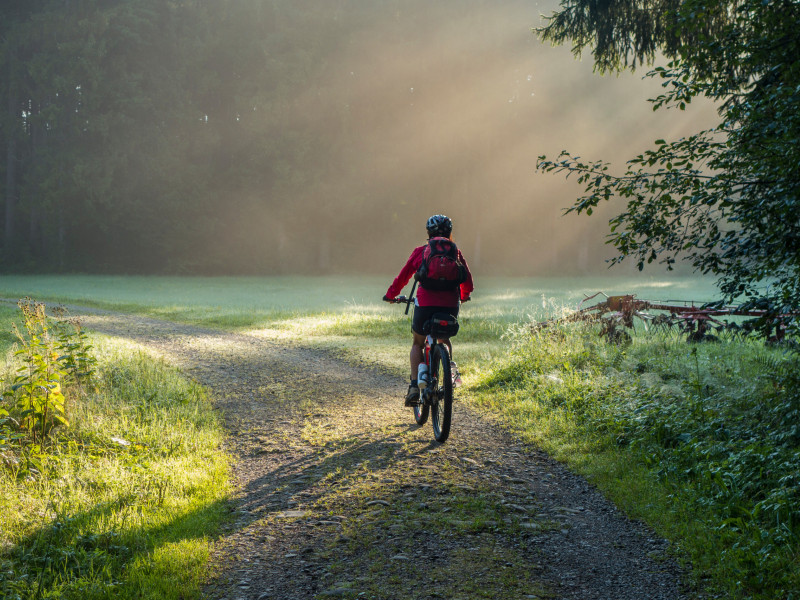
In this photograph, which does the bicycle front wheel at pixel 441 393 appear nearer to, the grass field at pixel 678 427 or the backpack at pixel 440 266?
the backpack at pixel 440 266

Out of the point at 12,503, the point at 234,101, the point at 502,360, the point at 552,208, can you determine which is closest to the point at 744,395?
the point at 502,360

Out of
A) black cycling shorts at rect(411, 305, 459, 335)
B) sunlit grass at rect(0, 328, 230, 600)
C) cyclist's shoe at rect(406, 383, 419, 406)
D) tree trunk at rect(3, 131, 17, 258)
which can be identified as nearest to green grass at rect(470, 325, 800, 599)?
cyclist's shoe at rect(406, 383, 419, 406)

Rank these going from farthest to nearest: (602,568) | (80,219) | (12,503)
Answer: (80,219) < (12,503) < (602,568)

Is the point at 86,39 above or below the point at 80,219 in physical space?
above

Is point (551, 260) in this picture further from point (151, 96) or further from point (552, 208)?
point (151, 96)

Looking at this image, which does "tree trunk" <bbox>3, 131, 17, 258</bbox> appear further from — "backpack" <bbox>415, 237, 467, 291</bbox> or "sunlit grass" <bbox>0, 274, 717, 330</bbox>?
"backpack" <bbox>415, 237, 467, 291</bbox>

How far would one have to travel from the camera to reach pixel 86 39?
4544 centimetres

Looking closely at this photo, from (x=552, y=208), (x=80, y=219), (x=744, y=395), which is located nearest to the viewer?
(x=744, y=395)

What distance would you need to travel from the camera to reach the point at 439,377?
686cm

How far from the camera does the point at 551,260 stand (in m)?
63.1

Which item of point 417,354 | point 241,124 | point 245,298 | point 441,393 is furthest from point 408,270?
point 241,124

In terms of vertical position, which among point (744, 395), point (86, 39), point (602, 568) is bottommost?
point (602, 568)

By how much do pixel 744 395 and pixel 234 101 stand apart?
48.8 meters

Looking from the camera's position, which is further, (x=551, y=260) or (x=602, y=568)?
(x=551, y=260)
